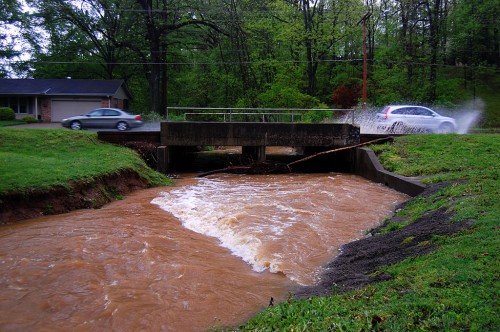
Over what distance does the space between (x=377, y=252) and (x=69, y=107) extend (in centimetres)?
3871

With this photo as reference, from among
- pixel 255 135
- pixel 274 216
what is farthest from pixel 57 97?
pixel 274 216

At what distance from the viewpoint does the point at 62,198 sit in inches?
480

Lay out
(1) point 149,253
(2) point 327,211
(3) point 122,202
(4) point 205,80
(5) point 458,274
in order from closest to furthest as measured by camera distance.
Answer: (5) point 458,274 < (1) point 149,253 < (2) point 327,211 < (3) point 122,202 < (4) point 205,80

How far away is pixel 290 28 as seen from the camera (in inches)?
1532

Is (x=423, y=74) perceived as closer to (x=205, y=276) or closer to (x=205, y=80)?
(x=205, y=80)

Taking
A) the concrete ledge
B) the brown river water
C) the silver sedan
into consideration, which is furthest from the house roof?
the brown river water

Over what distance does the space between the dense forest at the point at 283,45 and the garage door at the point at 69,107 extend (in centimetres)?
617

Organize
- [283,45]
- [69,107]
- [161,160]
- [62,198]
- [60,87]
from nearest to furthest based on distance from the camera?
[62,198], [161,160], [69,107], [60,87], [283,45]

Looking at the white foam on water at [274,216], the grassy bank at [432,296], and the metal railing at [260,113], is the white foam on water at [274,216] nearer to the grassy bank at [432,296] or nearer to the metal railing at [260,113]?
the grassy bank at [432,296]

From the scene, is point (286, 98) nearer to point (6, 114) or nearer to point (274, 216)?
point (6, 114)

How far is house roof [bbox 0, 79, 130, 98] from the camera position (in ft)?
129

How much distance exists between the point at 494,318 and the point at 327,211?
27.1 ft

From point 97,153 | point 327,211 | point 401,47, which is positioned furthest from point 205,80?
point 327,211

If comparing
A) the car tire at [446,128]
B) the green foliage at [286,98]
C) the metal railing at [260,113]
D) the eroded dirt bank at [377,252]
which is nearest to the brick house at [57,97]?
the metal railing at [260,113]
